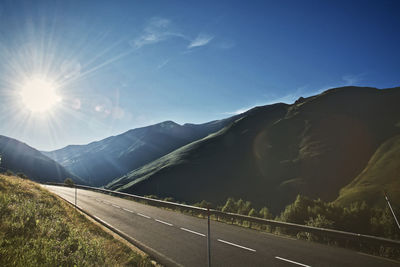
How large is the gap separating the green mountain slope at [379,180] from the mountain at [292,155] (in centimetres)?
321

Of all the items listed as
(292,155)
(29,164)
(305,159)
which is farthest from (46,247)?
(29,164)

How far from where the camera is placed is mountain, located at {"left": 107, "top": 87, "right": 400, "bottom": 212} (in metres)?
64.0

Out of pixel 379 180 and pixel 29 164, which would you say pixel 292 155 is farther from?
pixel 29 164

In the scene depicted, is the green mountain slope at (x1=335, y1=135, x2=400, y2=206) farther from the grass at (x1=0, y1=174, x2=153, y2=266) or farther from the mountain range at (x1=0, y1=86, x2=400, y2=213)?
the grass at (x1=0, y1=174, x2=153, y2=266)

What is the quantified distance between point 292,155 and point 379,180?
1240 inches

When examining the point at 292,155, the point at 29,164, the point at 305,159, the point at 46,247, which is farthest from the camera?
the point at 29,164

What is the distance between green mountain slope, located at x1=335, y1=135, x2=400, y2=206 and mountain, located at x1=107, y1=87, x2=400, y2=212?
321 centimetres

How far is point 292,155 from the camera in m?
79.2

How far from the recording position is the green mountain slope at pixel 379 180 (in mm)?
41806

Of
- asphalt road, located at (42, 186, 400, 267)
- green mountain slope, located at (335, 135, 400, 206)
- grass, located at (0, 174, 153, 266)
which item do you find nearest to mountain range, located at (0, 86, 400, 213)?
green mountain slope, located at (335, 135, 400, 206)

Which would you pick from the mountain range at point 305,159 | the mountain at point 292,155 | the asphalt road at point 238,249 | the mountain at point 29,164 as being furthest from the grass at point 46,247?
the mountain at point 29,164

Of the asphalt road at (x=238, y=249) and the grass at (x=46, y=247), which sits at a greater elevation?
the grass at (x=46, y=247)

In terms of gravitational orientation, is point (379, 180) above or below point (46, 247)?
below

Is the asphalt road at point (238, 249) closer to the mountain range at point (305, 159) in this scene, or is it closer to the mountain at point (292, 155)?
the mountain range at point (305, 159)
